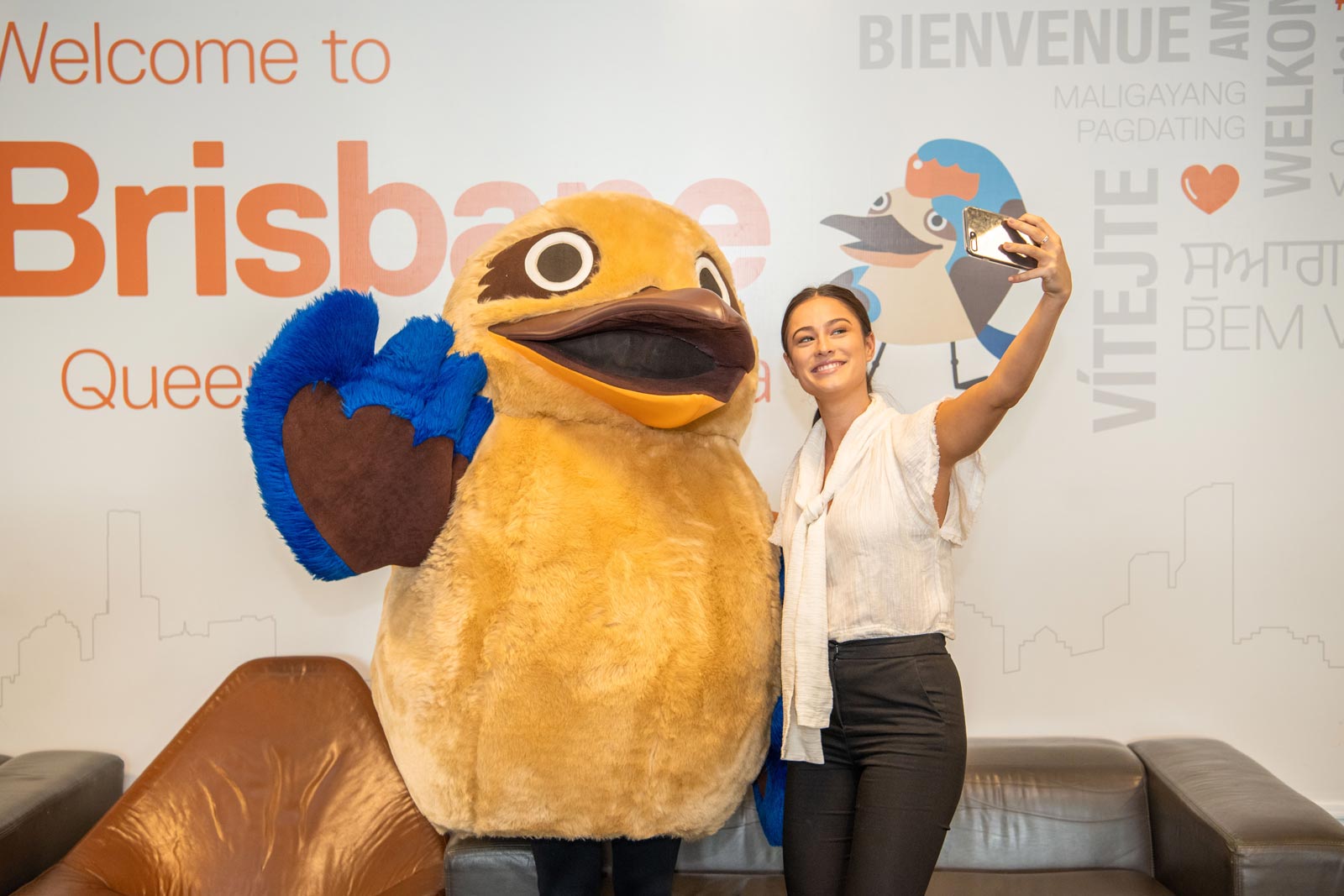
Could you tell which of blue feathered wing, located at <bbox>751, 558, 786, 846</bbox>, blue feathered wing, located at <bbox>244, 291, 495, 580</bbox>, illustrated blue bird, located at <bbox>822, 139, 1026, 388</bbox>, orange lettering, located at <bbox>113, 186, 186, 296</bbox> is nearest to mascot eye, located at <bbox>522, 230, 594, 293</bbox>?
blue feathered wing, located at <bbox>244, 291, 495, 580</bbox>

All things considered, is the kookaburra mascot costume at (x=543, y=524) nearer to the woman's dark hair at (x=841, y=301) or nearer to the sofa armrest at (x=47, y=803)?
the woman's dark hair at (x=841, y=301)

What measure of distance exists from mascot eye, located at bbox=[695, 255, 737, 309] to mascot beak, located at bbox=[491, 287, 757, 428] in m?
0.17

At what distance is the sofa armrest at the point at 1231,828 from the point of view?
1.71 metres

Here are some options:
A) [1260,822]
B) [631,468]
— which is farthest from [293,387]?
[1260,822]

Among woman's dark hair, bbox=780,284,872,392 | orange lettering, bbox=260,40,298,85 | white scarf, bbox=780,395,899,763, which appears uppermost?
orange lettering, bbox=260,40,298,85

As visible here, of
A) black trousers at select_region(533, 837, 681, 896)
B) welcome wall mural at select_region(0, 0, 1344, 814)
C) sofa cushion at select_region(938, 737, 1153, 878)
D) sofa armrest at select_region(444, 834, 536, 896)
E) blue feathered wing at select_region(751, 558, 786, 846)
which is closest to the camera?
black trousers at select_region(533, 837, 681, 896)

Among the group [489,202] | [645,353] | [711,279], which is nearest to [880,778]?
[645,353]

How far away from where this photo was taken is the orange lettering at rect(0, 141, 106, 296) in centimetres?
220

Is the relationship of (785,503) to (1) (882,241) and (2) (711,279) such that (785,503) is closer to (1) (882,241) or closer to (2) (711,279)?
(2) (711,279)

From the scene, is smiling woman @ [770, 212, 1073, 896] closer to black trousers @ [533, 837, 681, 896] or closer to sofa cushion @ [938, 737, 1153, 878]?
black trousers @ [533, 837, 681, 896]

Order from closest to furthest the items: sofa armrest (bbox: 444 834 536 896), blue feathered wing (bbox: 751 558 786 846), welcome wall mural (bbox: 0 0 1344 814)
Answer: blue feathered wing (bbox: 751 558 786 846), sofa armrest (bbox: 444 834 536 896), welcome wall mural (bbox: 0 0 1344 814)

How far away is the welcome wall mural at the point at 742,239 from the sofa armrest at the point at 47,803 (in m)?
0.14

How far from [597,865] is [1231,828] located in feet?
4.06

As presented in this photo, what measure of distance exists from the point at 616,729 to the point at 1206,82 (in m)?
2.06
